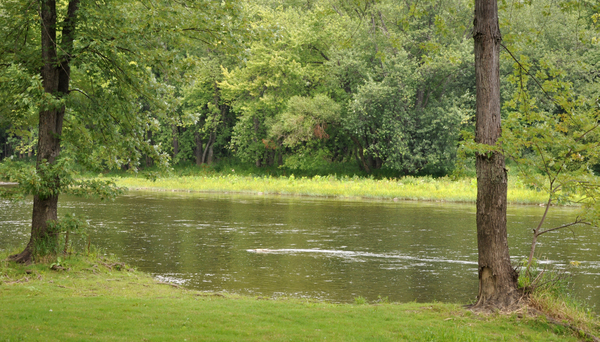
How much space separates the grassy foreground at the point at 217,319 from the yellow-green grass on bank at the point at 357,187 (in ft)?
85.2

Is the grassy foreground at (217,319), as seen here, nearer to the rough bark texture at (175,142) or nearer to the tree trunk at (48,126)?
the tree trunk at (48,126)

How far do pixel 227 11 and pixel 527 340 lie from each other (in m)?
9.13

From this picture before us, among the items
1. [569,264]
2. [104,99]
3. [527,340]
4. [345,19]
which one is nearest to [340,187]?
[345,19]

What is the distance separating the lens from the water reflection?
506 inches

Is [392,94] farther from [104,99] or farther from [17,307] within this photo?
[17,307]

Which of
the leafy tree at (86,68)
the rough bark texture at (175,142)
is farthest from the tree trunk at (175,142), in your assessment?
the leafy tree at (86,68)

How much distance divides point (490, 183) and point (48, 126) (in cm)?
970

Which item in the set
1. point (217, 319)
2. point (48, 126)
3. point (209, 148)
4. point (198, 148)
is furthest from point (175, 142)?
point (217, 319)

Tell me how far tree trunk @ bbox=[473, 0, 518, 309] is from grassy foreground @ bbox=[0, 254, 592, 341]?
0.65 metres

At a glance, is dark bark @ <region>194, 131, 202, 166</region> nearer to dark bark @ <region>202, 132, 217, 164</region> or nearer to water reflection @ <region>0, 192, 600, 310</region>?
dark bark @ <region>202, 132, 217, 164</region>

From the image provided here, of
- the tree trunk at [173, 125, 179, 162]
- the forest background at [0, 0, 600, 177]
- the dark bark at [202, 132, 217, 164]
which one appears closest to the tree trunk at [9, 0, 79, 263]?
the forest background at [0, 0, 600, 177]

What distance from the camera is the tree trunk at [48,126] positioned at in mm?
12484

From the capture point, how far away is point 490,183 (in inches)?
376

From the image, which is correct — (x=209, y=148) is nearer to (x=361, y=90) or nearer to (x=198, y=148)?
(x=198, y=148)
